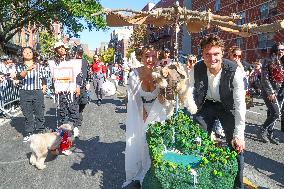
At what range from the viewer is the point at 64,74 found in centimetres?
752

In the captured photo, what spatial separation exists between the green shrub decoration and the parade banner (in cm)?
406

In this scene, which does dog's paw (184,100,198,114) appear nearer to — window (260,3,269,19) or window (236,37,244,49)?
window (260,3,269,19)

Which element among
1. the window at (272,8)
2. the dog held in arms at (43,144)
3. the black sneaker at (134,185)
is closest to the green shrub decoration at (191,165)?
the black sneaker at (134,185)

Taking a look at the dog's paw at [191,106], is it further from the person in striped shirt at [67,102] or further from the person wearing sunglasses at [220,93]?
the person in striped shirt at [67,102]

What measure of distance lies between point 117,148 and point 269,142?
10.4 feet

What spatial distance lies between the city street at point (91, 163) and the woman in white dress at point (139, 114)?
347 millimetres

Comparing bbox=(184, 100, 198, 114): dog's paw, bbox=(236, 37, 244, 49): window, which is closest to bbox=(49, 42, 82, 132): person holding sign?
bbox=(184, 100, 198, 114): dog's paw

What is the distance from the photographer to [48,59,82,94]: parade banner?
7.46 meters

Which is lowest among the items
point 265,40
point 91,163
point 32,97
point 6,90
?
point 91,163

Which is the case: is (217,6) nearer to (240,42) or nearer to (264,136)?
(240,42)

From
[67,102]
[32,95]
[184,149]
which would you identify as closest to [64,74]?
[67,102]

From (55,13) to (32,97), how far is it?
2062 cm

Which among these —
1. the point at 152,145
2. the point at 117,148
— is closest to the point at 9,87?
the point at 117,148

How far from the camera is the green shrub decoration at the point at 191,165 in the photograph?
330 centimetres
